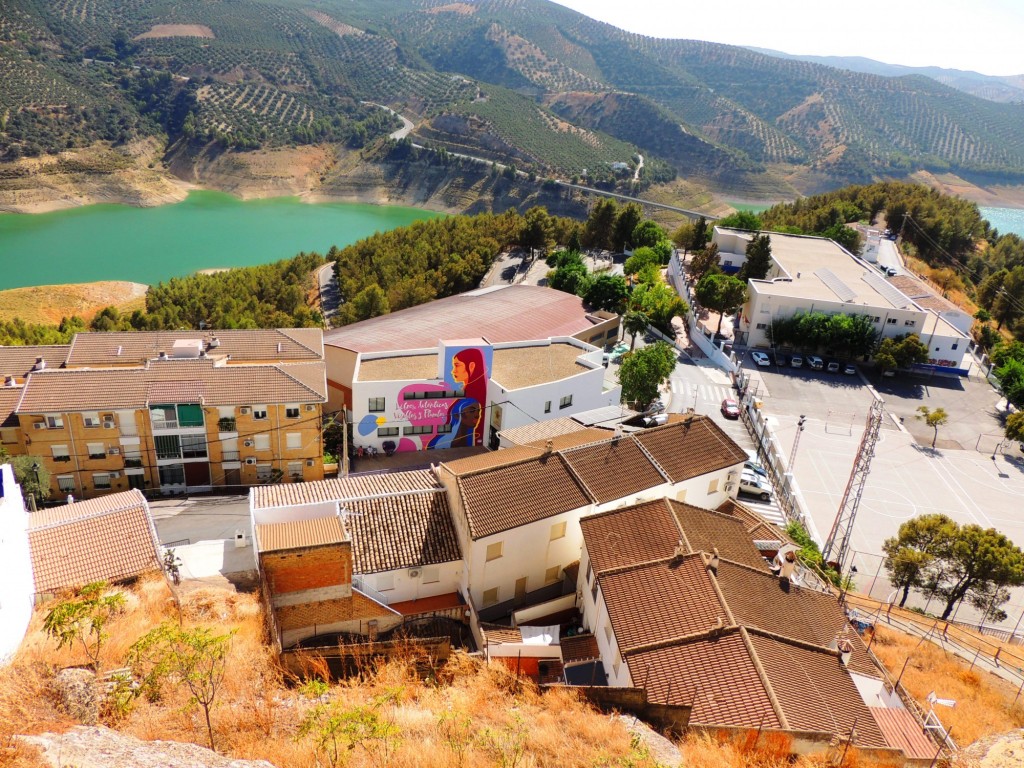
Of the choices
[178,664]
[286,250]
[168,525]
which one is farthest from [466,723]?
[286,250]

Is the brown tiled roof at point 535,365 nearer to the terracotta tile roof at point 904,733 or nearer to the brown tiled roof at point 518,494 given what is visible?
the brown tiled roof at point 518,494

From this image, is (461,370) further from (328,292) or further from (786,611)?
Result: (328,292)

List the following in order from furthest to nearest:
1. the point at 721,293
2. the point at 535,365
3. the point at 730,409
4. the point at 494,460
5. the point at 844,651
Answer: the point at 721,293 < the point at 730,409 < the point at 535,365 < the point at 494,460 < the point at 844,651

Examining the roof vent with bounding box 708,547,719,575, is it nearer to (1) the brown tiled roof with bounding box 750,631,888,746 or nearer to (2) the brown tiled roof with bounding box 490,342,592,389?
(1) the brown tiled roof with bounding box 750,631,888,746

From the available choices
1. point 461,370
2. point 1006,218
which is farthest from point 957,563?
point 1006,218

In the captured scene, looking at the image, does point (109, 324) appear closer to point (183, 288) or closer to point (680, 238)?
point (183, 288)

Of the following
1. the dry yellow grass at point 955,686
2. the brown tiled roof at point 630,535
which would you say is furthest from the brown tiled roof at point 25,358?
the dry yellow grass at point 955,686
